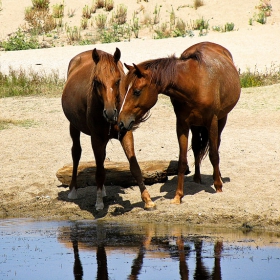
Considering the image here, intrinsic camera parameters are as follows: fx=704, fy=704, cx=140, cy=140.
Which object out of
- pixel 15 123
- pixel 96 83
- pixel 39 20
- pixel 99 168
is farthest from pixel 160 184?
pixel 39 20

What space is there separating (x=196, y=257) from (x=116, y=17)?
80.2ft

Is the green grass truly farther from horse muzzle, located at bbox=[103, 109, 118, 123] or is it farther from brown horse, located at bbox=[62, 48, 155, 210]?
horse muzzle, located at bbox=[103, 109, 118, 123]

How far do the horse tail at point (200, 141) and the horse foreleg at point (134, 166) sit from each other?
1.40 metres

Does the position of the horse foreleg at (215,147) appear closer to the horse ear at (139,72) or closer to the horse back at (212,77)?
the horse back at (212,77)

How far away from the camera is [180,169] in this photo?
29.4 ft

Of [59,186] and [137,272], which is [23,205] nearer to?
[59,186]

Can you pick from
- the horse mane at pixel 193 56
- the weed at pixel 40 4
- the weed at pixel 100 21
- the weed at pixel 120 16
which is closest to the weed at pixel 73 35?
the weed at pixel 100 21

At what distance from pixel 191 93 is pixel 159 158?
290cm

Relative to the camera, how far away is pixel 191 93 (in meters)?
8.51

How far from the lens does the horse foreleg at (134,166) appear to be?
8.45 metres

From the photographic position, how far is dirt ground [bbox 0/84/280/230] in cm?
853

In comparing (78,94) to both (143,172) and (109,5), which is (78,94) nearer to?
(143,172)

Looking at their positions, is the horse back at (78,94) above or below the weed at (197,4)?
above

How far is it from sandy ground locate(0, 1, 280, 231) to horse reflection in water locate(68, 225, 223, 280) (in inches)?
38.0
